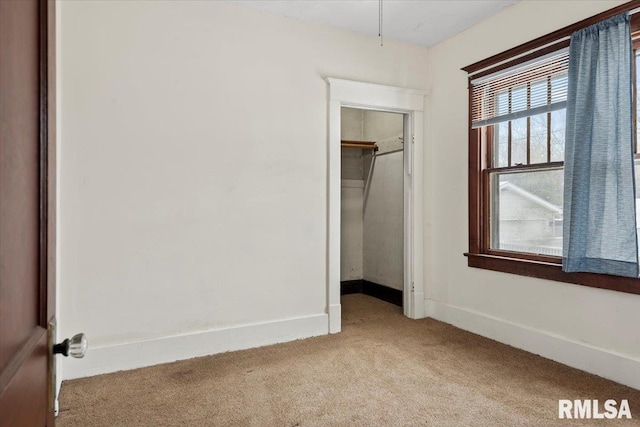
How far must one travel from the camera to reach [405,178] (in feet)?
12.5

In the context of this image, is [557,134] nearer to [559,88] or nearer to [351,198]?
[559,88]

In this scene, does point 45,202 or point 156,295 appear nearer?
point 45,202

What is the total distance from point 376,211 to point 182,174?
2550 millimetres

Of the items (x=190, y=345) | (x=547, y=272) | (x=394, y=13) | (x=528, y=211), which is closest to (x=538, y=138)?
(x=528, y=211)

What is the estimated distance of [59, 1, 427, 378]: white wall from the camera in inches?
100.0

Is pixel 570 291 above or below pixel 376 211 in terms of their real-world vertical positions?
below

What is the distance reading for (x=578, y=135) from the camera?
96.9 inches

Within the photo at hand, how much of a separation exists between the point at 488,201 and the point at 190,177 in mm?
2424

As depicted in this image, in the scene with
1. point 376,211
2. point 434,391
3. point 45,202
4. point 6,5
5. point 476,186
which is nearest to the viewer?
point 6,5

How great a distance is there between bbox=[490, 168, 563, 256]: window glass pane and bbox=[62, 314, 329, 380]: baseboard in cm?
166

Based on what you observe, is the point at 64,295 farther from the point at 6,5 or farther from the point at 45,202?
the point at 6,5

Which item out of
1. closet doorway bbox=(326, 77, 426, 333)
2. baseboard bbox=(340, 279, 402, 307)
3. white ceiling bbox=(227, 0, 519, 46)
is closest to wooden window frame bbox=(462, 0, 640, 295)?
white ceiling bbox=(227, 0, 519, 46)

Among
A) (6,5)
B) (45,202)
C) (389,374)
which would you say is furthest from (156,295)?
(6,5)

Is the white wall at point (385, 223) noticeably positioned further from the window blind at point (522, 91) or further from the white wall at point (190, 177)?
the white wall at point (190, 177)
